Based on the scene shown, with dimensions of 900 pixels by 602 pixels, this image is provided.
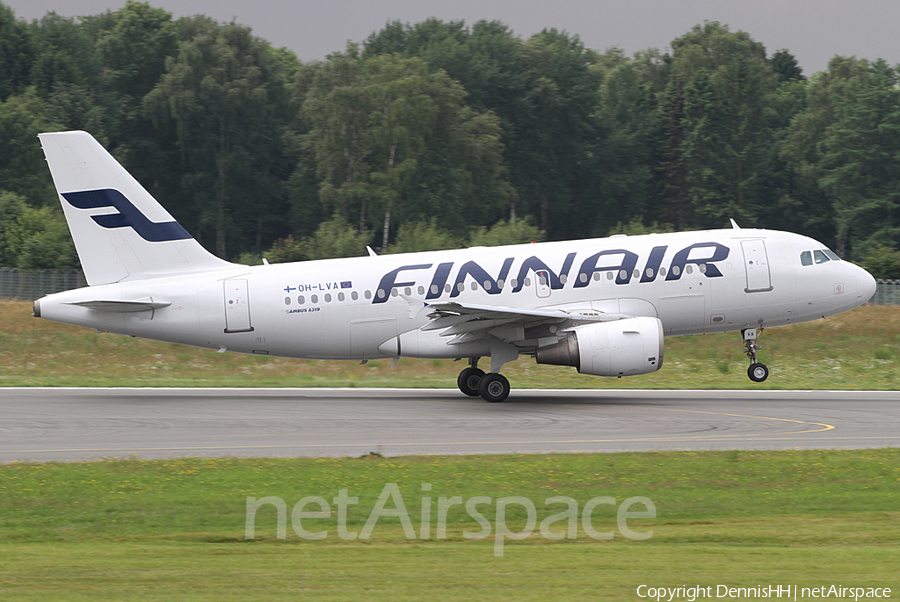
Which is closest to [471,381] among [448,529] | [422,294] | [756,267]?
[422,294]

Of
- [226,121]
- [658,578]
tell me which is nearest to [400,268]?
[658,578]

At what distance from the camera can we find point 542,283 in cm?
2845

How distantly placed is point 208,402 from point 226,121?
68.0 meters

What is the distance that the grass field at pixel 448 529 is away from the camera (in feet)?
34.4

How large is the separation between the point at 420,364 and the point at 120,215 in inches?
522

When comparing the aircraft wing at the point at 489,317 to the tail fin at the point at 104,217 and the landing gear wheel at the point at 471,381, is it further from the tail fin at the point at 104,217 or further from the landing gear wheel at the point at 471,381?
the tail fin at the point at 104,217

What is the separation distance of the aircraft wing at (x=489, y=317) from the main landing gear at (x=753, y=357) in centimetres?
395

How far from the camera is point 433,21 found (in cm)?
11781

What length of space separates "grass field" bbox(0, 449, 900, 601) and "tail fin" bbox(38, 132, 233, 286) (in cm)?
1174

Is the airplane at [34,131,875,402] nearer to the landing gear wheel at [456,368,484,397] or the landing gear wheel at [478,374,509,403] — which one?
the landing gear wheel at [478,374,509,403]

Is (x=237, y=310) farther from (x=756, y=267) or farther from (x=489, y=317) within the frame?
(x=756, y=267)

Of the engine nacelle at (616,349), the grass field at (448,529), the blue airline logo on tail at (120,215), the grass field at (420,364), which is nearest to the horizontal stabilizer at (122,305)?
the blue airline logo on tail at (120,215)

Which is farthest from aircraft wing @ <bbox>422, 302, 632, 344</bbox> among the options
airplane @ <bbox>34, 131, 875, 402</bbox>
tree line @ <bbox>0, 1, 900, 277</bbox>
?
tree line @ <bbox>0, 1, 900, 277</bbox>

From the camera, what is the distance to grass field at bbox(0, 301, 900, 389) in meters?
35.5
